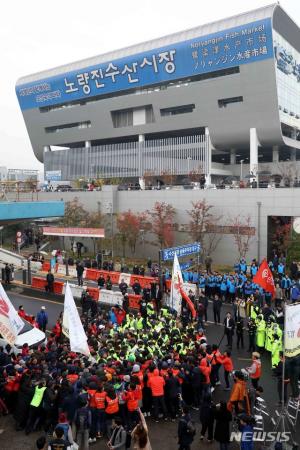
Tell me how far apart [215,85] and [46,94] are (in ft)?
77.2

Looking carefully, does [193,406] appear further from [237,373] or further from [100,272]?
[100,272]

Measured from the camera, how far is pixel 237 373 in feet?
29.1

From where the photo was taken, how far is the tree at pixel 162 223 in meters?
34.5

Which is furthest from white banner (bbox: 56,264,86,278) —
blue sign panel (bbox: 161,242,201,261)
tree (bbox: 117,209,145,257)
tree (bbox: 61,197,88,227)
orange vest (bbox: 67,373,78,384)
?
orange vest (bbox: 67,373,78,384)

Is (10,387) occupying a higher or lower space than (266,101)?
lower

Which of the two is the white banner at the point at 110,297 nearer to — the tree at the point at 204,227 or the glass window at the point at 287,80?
the tree at the point at 204,227

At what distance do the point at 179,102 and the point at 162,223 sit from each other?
54.6 feet

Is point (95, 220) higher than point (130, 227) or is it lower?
higher

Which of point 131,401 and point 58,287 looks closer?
point 131,401

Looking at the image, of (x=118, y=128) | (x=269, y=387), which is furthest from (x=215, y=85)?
(x=269, y=387)

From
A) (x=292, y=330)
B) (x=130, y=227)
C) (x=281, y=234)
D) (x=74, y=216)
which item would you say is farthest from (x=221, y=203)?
(x=292, y=330)

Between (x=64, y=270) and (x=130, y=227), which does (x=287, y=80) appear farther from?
(x=64, y=270)

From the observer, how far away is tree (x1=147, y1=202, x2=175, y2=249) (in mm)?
34500

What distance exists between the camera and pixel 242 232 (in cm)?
3266
